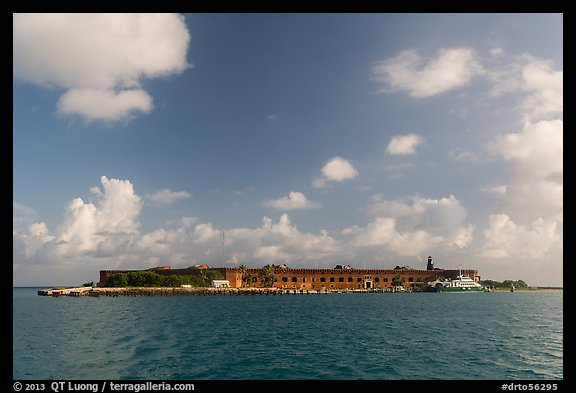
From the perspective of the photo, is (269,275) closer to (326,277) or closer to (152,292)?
(326,277)

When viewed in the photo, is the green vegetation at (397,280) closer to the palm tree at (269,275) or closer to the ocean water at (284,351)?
the palm tree at (269,275)

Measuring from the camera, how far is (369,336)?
4306 cm

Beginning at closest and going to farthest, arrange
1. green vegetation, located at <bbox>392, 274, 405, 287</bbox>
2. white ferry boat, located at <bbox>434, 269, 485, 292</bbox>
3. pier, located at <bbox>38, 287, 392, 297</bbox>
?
pier, located at <bbox>38, 287, 392, 297</bbox>, white ferry boat, located at <bbox>434, 269, 485, 292</bbox>, green vegetation, located at <bbox>392, 274, 405, 287</bbox>

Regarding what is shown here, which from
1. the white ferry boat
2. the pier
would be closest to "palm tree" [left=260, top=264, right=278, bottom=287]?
the pier

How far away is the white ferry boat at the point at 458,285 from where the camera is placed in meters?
180

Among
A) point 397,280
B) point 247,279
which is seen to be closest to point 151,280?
point 247,279

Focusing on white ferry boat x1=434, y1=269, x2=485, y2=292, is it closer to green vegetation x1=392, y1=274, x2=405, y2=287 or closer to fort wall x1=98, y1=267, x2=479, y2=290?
fort wall x1=98, y1=267, x2=479, y2=290

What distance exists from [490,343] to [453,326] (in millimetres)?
13925

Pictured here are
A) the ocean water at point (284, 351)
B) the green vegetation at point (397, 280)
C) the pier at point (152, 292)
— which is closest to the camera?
the ocean water at point (284, 351)

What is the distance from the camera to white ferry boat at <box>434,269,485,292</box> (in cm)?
17988

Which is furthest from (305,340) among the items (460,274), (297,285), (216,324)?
(460,274)

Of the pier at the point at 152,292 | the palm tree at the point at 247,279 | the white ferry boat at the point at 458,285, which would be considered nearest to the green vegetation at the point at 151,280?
the pier at the point at 152,292

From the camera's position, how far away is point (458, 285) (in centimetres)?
18250

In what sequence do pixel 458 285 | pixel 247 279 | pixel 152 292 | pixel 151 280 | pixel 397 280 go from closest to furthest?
1. pixel 152 292
2. pixel 151 280
3. pixel 247 279
4. pixel 458 285
5. pixel 397 280
